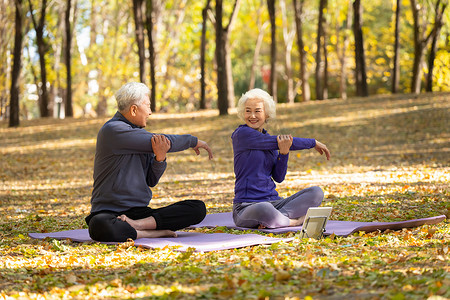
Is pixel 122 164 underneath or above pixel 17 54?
underneath

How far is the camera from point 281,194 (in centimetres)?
952

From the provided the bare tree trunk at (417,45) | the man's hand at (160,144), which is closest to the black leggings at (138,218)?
the man's hand at (160,144)

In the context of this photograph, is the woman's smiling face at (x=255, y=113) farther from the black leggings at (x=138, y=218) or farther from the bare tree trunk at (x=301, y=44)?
the bare tree trunk at (x=301, y=44)

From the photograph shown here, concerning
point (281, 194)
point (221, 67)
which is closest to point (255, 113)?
point (281, 194)

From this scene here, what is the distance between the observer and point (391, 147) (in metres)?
16.1

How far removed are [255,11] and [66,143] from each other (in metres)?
21.9

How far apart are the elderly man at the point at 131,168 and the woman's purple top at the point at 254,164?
1.78 ft

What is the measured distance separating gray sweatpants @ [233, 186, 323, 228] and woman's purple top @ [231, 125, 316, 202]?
4.9 inches

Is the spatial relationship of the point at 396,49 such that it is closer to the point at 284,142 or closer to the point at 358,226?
the point at 284,142

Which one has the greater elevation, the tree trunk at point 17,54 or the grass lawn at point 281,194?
the tree trunk at point 17,54

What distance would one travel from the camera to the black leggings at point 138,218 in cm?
580

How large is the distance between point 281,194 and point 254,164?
310 cm

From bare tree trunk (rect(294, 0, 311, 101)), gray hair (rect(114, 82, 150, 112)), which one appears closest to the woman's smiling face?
gray hair (rect(114, 82, 150, 112))

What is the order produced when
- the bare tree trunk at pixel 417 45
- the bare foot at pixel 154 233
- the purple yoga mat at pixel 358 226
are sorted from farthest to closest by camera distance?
the bare tree trunk at pixel 417 45 → the bare foot at pixel 154 233 → the purple yoga mat at pixel 358 226
